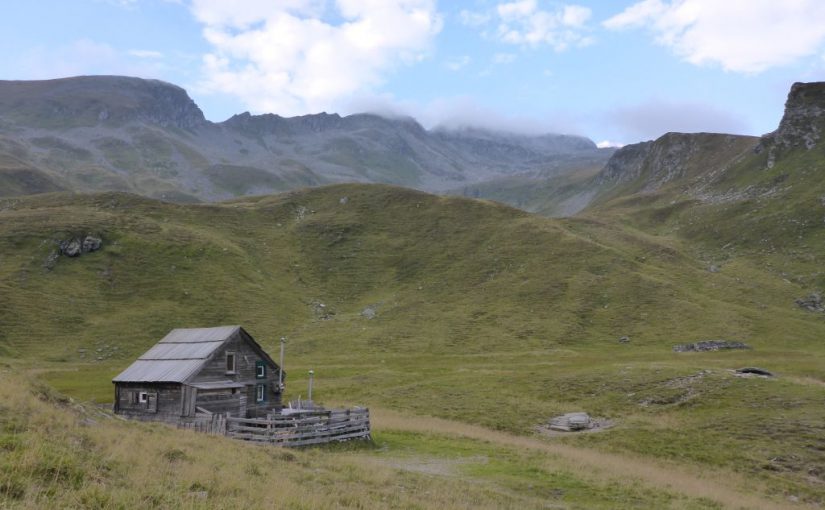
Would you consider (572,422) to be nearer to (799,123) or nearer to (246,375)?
(246,375)

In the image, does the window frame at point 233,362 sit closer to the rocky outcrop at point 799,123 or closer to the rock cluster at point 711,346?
the rock cluster at point 711,346

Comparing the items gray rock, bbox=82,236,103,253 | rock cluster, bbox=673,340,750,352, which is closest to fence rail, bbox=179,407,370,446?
rock cluster, bbox=673,340,750,352

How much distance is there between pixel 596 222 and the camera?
160 m

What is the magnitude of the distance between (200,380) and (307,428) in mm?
10640

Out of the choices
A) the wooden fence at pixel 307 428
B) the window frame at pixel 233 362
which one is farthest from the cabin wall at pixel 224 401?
the wooden fence at pixel 307 428

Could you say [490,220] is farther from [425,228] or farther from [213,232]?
[213,232]

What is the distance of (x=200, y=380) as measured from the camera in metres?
41.2

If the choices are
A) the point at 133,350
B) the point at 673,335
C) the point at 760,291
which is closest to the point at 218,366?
the point at 133,350

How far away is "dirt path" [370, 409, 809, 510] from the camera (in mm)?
28453

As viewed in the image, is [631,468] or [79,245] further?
[79,245]

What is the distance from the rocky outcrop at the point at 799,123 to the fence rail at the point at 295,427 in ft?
557

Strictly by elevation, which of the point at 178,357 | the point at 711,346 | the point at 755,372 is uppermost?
the point at 178,357

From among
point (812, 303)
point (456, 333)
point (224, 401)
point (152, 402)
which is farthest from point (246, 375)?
point (812, 303)

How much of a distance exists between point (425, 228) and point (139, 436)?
426 ft
